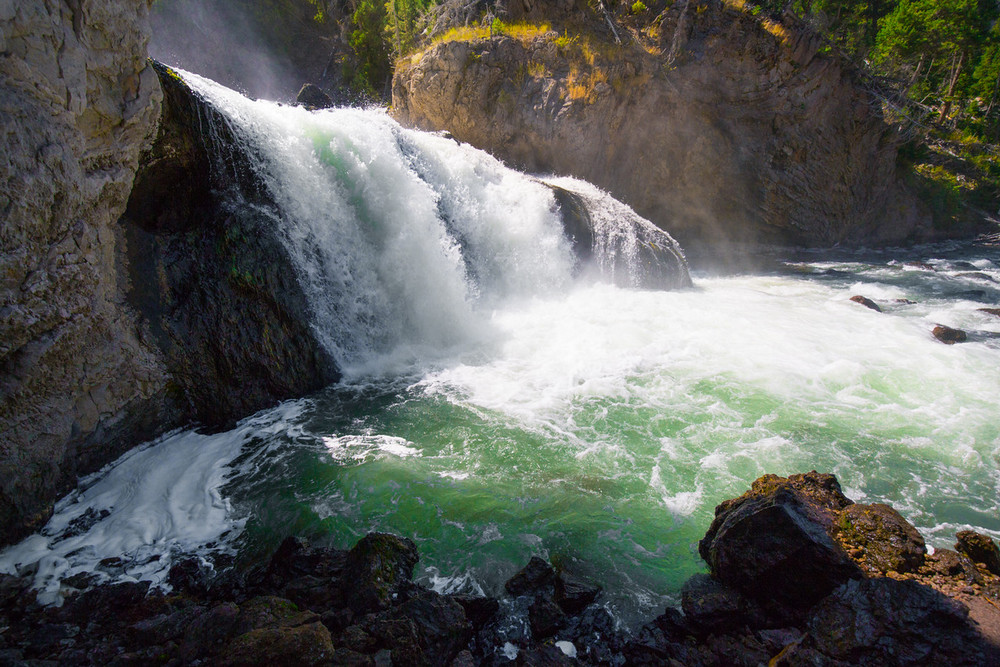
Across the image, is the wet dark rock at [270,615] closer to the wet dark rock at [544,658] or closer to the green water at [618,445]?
the green water at [618,445]

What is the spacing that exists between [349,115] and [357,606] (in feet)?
29.6

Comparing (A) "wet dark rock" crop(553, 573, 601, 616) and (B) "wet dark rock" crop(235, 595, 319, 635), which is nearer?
(B) "wet dark rock" crop(235, 595, 319, 635)

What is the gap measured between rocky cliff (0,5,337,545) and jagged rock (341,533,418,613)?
3.39 metres

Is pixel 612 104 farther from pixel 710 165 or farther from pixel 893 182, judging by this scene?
pixel 893 182

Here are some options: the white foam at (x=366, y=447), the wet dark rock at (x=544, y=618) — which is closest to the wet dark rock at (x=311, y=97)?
the white foam at (x=366, y=447)

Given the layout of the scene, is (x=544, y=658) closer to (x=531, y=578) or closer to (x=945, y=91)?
(x=531, y=578)

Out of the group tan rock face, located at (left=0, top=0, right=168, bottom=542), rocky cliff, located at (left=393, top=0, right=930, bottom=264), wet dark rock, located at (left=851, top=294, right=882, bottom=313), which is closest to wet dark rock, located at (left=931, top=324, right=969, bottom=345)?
wet dark rock, located at (left=851, top=294, right=882, bottom=313)

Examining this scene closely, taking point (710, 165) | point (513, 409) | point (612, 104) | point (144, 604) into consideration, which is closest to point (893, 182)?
point (710, 165)

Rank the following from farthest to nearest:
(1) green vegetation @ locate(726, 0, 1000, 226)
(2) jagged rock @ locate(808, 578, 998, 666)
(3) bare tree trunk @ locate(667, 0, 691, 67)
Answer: (1) green vegetation @ locate(726, 0, 1000, 226), (3) bare tree trunk @ locate(667, 0, 691, 67), (2) jagged rock @ locate(808, 578, 998, 666)

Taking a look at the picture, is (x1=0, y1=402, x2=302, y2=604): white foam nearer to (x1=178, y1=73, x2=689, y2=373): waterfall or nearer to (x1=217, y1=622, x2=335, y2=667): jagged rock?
(x1=217, y1=622, x2=335, y2=667): jagged rock

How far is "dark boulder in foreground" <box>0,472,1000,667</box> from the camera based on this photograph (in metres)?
2.90

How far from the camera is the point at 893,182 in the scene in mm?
19688

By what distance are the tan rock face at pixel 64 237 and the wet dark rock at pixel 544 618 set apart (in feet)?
15.9

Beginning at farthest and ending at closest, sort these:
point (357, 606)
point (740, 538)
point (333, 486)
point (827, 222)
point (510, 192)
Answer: point (827, 222)
point (510, 192)
point (333, 486)
point (740, 538)
point (357, 606)
